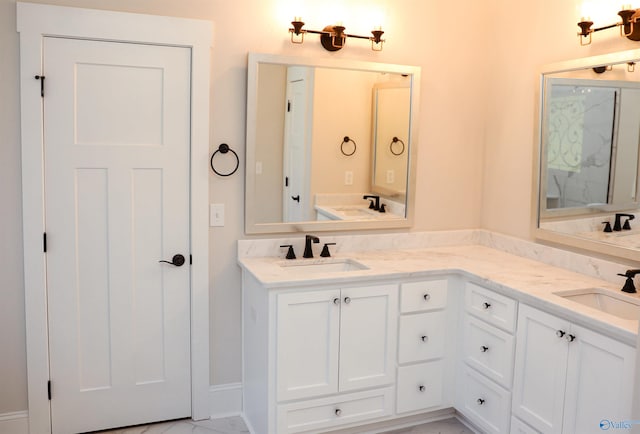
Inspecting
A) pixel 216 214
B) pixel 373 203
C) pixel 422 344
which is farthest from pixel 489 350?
pixel 216 214

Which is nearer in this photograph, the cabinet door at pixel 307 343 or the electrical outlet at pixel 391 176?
the cabinet door at pixel 307 343

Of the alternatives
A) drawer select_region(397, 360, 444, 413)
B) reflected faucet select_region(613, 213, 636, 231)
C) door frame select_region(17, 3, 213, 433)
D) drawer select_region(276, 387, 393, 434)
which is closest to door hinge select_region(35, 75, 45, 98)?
door frame select_region(17, 3, 213, 433)

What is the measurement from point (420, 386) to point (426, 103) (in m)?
1.71

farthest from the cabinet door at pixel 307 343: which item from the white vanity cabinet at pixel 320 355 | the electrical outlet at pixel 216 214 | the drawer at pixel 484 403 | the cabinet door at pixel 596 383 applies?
the cabinet door at pixel 596 383

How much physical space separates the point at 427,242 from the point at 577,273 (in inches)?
37.0

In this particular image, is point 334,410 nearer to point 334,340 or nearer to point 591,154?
point 334,340

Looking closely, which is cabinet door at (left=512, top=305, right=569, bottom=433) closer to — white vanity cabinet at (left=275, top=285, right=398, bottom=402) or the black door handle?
white vanity cabinet at (left=275, top=285, right=398, bottom=402)

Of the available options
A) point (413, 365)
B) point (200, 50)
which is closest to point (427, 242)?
point (413, 365)

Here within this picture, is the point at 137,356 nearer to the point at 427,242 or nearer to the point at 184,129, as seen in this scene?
the point at 184,129

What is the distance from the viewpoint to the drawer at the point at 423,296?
10.1 feet

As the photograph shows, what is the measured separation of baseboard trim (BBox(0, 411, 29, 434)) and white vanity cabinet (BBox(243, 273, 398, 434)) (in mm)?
1144

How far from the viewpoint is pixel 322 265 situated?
10.8ft

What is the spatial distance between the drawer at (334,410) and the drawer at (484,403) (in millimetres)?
427

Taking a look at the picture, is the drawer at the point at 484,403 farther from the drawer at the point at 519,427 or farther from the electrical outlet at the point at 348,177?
the electrical outlet at the point at 348,177
